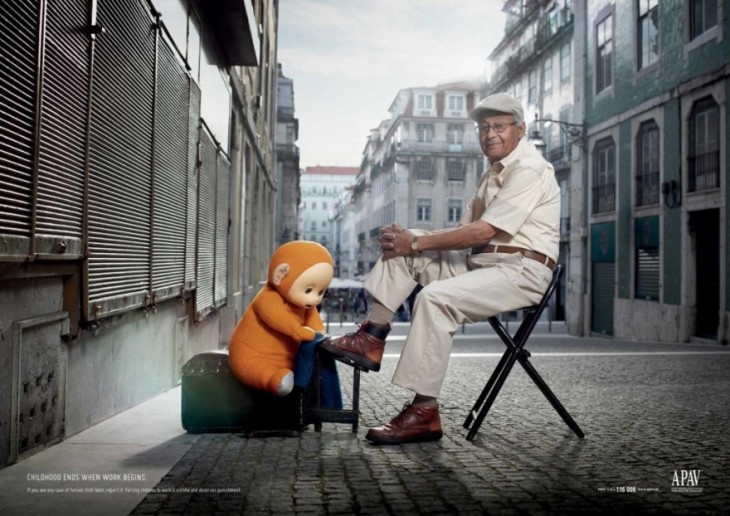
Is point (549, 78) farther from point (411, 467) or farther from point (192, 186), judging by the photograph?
point (411, 467)

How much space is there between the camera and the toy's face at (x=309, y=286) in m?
4.25

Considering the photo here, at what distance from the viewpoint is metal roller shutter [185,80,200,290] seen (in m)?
8.12

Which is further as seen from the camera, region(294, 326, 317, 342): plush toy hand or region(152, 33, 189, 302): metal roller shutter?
region(152, 33, 189, 302): metal roller shutter

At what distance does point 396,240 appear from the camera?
4164 mm

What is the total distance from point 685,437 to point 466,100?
223 ft

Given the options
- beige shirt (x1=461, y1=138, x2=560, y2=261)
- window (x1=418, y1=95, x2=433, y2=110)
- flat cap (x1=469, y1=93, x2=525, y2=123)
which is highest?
window (x1=418, y1=95, x2=433, y2=110)

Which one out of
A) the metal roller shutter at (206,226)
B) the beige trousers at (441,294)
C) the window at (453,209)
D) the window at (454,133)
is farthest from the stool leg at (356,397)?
the window at (454,133)

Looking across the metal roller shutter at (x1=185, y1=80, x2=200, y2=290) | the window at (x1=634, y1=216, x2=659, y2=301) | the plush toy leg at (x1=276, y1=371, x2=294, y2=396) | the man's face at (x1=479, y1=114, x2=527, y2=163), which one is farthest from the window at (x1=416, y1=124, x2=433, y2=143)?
the plush toy leg at (x1=276, y1=371, x2=294, y2=396)

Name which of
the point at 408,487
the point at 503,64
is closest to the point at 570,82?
the point at 503,64

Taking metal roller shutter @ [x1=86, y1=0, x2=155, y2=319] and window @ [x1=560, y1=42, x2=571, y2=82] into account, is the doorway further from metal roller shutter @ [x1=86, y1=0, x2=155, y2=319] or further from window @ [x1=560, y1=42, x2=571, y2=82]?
window @ [x1=560, y1=42, x2=571, y2=82]

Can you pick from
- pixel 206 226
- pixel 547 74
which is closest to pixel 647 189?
pixel 206 226

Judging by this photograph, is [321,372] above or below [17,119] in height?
below

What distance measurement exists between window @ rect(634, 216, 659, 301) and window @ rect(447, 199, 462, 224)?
42.1 meters

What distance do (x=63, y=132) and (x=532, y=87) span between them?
3554 cm
